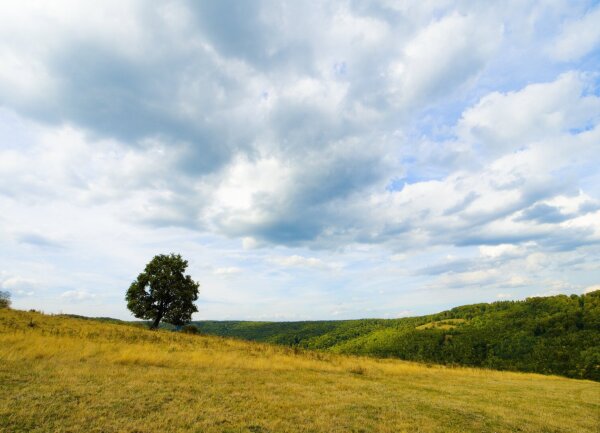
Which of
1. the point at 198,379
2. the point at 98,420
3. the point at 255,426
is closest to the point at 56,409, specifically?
the point at 98,420

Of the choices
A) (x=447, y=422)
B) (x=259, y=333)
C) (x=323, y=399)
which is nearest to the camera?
(x=447, y=422)

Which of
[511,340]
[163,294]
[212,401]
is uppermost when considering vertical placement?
[163,294]

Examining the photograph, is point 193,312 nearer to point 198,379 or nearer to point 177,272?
point 177,272

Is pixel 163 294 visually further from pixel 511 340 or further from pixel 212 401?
pixel 511 340

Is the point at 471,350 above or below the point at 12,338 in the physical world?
below

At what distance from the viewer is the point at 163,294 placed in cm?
4800

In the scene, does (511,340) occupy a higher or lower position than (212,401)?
lower

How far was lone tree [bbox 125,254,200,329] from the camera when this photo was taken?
47062 mm

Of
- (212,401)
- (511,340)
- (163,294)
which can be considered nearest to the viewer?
(212,401)

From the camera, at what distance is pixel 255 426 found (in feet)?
24.0

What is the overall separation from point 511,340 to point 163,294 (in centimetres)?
11613

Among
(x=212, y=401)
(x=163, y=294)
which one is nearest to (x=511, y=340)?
(x=163, y=294)

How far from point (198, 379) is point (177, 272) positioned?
4025 cm

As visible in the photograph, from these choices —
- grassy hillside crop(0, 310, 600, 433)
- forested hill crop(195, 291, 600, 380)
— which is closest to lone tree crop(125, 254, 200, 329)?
grassy hillside crop(0, 310, 600, 433)
